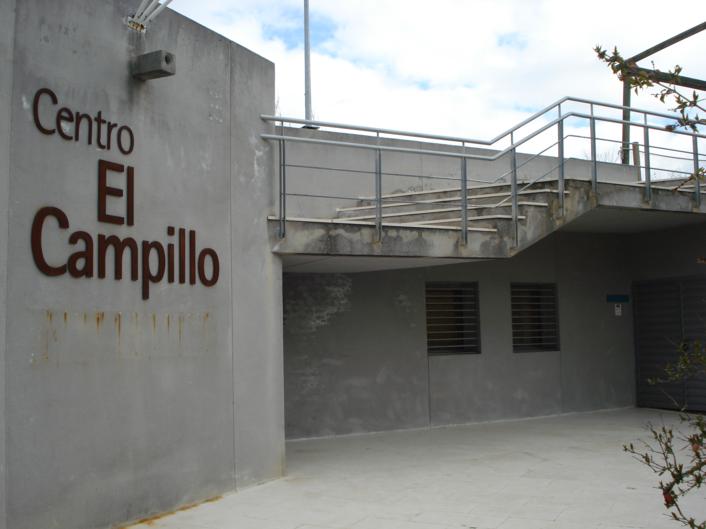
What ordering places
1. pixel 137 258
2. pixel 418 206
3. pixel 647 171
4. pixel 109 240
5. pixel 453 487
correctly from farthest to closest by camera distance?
pixel 418 206 < pixel 647 171 < pixel 453 487 < pixel 137 258 < pixel 109 240

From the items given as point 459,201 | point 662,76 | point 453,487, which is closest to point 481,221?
point 459,201

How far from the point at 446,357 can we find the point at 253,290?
454 cm

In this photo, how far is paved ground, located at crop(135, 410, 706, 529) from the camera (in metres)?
6.15

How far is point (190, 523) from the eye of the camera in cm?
614

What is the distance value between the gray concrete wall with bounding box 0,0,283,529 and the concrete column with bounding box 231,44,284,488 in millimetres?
17

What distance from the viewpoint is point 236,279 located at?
744 centimetres

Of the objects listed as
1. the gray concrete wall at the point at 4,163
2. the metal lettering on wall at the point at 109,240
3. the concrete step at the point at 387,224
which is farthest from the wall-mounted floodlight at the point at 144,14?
the concrete step at the point at 387,224

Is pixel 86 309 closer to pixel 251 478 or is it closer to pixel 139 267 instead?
pixel 139 267

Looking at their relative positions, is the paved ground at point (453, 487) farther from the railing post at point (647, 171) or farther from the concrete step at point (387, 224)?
the railing post at point (647, 171)

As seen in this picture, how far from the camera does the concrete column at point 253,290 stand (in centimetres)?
741

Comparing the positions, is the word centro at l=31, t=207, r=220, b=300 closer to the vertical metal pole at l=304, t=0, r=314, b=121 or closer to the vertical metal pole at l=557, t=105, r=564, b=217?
the vertical metal pole at l=557, t=105, r=564, b=217

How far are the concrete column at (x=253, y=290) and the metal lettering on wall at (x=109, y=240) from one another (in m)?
0.63

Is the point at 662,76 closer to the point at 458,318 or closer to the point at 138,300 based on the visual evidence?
the point at 138,300

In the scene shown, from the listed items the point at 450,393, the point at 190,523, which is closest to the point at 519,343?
the point at 450,393
